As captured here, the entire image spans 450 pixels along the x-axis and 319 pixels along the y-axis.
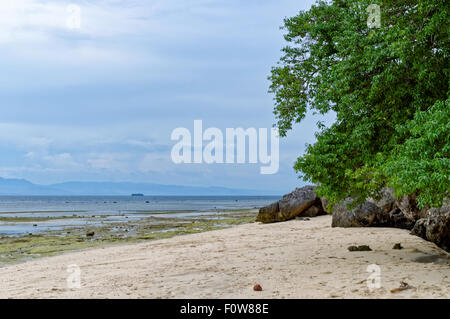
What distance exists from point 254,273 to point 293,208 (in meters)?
19.6

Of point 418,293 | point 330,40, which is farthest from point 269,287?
point 330,40

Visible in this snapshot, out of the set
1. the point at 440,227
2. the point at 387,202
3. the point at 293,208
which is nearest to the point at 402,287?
the point at 440,227

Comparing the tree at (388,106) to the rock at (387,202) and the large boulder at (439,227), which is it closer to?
the large boulder at (439,227)

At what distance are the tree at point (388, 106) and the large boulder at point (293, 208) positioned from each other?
56.6 ft

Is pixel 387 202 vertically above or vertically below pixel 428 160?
below

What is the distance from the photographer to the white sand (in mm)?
8750

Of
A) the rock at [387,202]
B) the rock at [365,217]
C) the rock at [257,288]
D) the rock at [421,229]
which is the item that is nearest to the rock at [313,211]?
the rock at [365,217]

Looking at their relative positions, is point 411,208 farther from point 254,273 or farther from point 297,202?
point 297,202

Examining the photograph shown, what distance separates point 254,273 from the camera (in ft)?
35.1

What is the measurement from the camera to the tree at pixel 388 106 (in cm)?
862

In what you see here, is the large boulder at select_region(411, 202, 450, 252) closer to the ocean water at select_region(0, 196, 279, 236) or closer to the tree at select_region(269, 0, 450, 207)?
the tree at select_region(269, 0, 450, 207)

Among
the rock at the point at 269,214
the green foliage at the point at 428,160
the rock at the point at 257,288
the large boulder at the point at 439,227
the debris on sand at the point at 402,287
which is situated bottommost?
the rock at the point at 269,214

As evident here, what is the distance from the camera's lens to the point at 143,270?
11.9m

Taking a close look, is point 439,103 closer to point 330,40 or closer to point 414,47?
point 414,47
